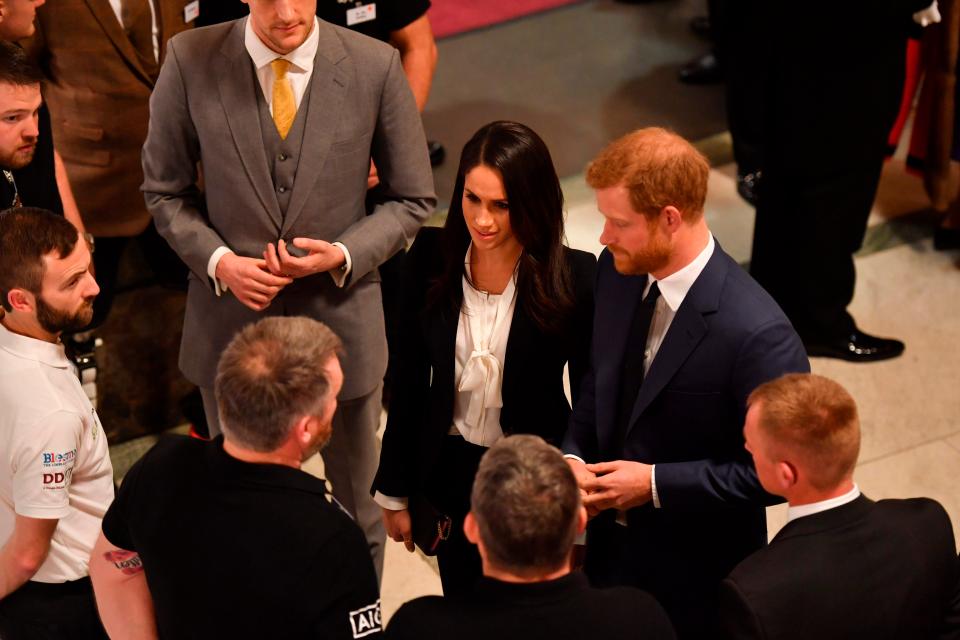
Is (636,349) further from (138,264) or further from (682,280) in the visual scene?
(138,264)

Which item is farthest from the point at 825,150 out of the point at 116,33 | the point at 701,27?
the point at 701,27

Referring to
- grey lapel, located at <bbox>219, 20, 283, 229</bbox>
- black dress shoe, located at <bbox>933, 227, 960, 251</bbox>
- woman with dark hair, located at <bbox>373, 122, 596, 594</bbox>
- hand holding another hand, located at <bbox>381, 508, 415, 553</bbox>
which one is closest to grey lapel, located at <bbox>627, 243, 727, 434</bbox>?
woman with dark hair, located at <bbox>373, 122, 596, 594</bbox>

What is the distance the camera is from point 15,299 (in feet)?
8.97

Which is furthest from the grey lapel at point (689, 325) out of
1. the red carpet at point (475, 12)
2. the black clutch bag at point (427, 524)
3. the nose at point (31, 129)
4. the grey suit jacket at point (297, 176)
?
the red carpet at point (475, 12)

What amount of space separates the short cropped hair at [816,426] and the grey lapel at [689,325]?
306 mm

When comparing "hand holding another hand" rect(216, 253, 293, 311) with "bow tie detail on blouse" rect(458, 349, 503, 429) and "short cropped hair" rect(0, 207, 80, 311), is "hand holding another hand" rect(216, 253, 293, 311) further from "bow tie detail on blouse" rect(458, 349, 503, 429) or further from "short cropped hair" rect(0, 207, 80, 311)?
"bow tie detail on blouse" rect(458, 349, 503, 429)

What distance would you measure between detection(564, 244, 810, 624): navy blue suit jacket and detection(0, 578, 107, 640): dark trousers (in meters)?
1.22

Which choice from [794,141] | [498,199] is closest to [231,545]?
[498,199]

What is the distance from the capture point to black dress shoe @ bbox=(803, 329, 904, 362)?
4.70 m

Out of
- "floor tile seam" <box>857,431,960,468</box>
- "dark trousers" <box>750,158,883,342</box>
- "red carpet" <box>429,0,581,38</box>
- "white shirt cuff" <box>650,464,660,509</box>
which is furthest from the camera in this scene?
"red carpet" <box>429,0,581,38</box>

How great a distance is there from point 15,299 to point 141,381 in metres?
1.73

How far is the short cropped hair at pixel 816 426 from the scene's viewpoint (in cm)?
219

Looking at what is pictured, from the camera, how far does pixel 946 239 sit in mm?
5309

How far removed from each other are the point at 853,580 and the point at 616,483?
2.01 feet
